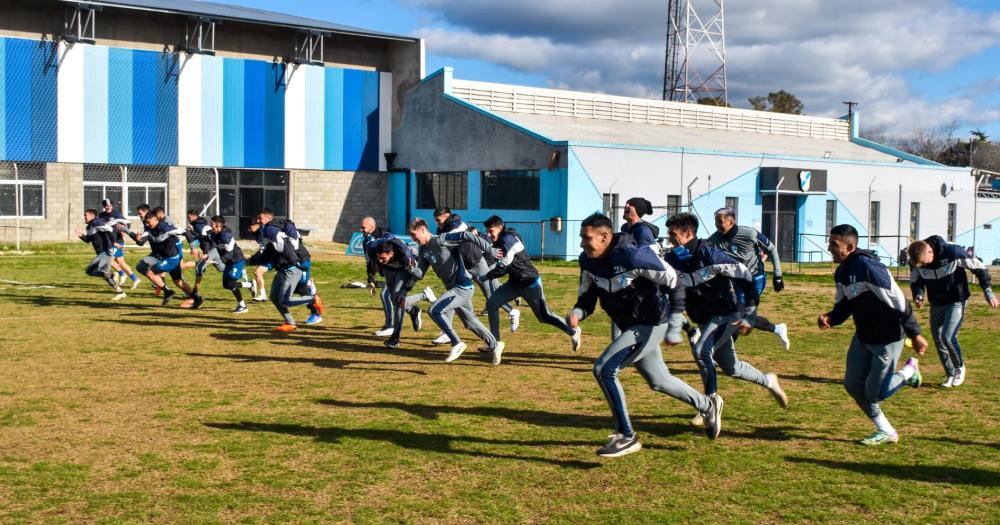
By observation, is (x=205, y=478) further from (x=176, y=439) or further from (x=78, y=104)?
(x=78, y=104)

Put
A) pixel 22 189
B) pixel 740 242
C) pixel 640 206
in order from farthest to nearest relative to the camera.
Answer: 1. pixel 22 189
2. pixel 640 206
3. pixel 740 242

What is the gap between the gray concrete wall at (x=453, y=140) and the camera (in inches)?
1494

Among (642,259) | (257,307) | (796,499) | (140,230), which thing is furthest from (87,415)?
(140,230)

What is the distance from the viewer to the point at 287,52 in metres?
45.1

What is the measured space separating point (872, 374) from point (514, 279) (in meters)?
5.76

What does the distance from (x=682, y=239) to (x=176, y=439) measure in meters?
5.21

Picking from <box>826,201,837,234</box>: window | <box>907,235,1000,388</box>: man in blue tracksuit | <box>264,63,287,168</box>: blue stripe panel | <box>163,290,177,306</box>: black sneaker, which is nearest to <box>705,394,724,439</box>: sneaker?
<box>907,235,1000,388</box>: man in blue tracksuit

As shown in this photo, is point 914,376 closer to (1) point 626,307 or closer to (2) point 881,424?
(2) point 881,424

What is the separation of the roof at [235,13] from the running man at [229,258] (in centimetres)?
2521

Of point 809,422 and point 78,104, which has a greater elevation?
point 78,104

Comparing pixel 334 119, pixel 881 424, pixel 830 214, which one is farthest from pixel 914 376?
pixel 334 119

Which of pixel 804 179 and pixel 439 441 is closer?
pixel 439 441

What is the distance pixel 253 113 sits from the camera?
43.7 metres

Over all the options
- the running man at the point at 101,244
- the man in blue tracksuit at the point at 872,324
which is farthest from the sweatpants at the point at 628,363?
the running man at the point at 101,244
